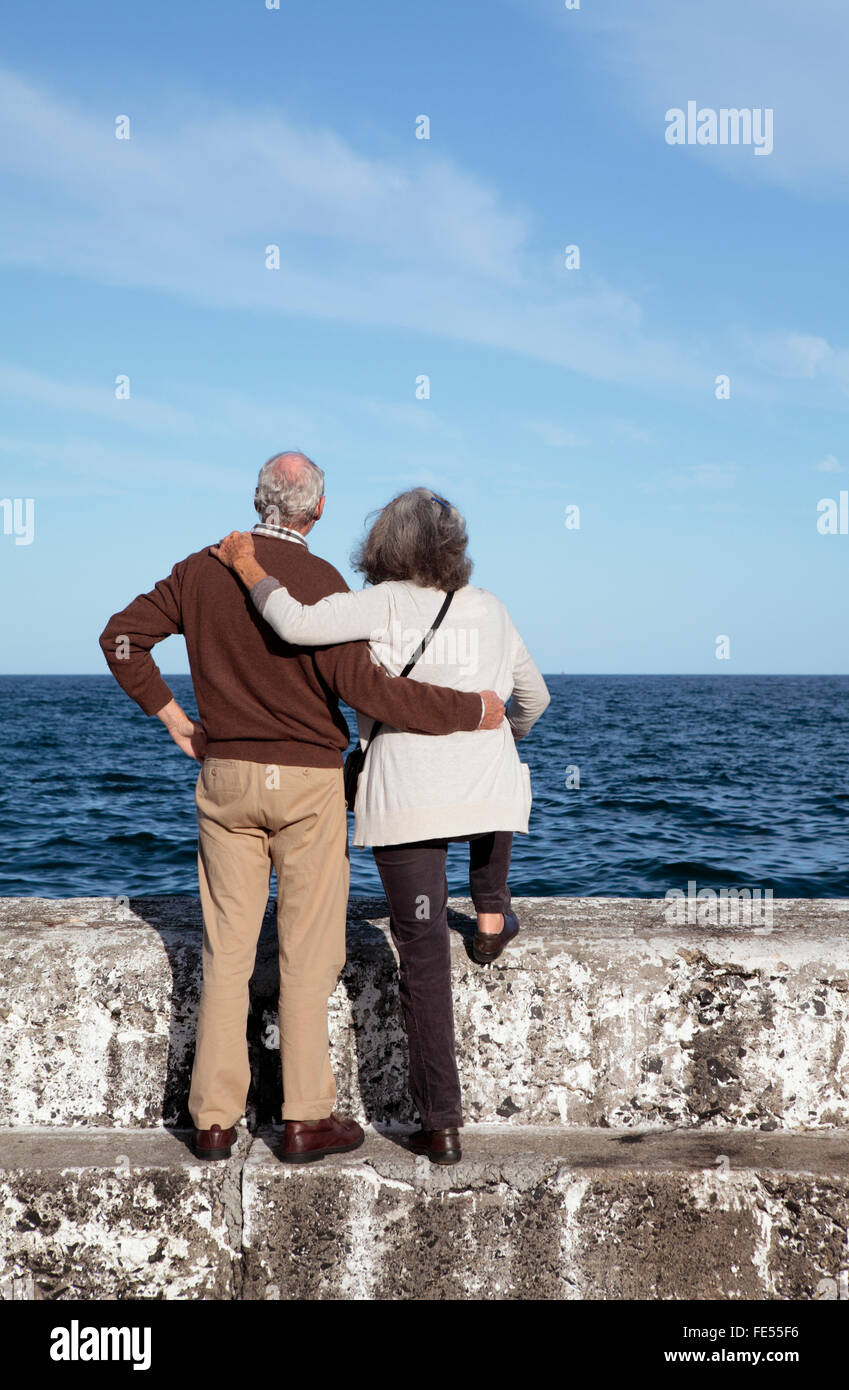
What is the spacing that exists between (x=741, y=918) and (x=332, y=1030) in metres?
1.32

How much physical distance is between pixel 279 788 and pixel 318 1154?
909 millimetres

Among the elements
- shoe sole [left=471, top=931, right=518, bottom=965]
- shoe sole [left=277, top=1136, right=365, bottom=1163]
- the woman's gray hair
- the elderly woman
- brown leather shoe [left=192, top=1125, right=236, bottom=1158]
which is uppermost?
the woman's gray hair

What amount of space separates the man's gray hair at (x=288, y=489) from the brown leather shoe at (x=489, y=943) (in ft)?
4.01

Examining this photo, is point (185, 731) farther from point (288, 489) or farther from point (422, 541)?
point (422, 541)

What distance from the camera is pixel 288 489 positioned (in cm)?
276

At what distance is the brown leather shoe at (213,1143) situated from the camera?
262cm

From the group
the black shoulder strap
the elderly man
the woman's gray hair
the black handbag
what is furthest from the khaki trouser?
the woman's gray hair

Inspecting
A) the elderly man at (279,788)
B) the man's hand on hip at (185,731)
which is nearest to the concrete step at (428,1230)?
the elderly man at (279,788)

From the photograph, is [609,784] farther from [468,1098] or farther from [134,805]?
[468,1098]

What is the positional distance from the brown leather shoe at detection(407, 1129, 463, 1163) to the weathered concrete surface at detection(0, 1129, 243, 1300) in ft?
1.53

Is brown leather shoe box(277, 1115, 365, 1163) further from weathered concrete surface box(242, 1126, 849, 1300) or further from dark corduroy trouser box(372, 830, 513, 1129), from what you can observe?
dark corduroy trouser box(372, 830, 513, 1129)

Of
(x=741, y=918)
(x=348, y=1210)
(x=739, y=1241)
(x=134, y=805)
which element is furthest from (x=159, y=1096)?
(x=134, y=805)

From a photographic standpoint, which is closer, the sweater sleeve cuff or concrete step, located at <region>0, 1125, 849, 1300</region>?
concrete step, located at <region>0, 1125, 849, 1300</region>

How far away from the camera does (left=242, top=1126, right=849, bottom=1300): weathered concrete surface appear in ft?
8.22
